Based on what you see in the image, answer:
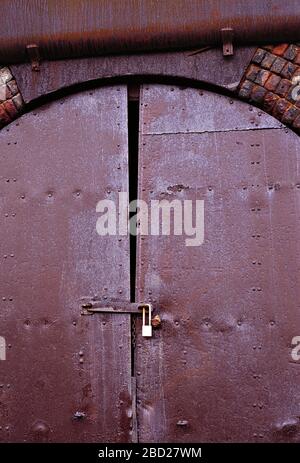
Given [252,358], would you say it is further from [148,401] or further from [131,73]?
[131,73]

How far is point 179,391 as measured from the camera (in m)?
4.27

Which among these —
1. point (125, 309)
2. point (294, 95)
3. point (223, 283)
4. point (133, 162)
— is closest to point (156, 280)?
point (125, 309)

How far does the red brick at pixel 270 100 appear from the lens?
4.44 meters

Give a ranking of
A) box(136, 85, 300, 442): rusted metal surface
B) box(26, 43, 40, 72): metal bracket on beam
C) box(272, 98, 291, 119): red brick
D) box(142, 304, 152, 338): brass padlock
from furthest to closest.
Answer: box(26, 43, 40, 72): metal bracket on beam < box(272, 98, 291, 119): red brick < box(142, 304, 152, 338): brass padlock < box(136, 85, 300, 442): rusted metal surface

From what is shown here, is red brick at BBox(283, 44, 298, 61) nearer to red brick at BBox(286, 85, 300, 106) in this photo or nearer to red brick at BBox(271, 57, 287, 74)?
red brick at BBox(271, 57, 287, 74)

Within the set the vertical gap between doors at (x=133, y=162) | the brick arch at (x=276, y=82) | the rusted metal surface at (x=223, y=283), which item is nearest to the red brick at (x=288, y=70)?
the brick arch at (x=276, y=82)

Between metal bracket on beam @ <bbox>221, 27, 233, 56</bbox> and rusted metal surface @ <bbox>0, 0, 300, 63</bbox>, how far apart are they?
0.04 meters

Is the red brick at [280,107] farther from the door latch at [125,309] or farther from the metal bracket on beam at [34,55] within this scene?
the metal bracket on beam at [34,55]

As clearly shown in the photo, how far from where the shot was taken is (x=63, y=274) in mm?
4480

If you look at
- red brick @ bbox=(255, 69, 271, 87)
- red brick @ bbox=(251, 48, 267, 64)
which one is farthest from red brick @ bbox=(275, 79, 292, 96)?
red brick @ bbox=(251, 48, 267, 64)

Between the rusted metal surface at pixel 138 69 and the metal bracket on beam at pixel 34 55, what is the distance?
0.04m

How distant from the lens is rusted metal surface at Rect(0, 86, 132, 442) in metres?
4.35

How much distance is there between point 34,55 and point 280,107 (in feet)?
5.74

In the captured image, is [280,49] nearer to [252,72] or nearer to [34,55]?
[252,72]
